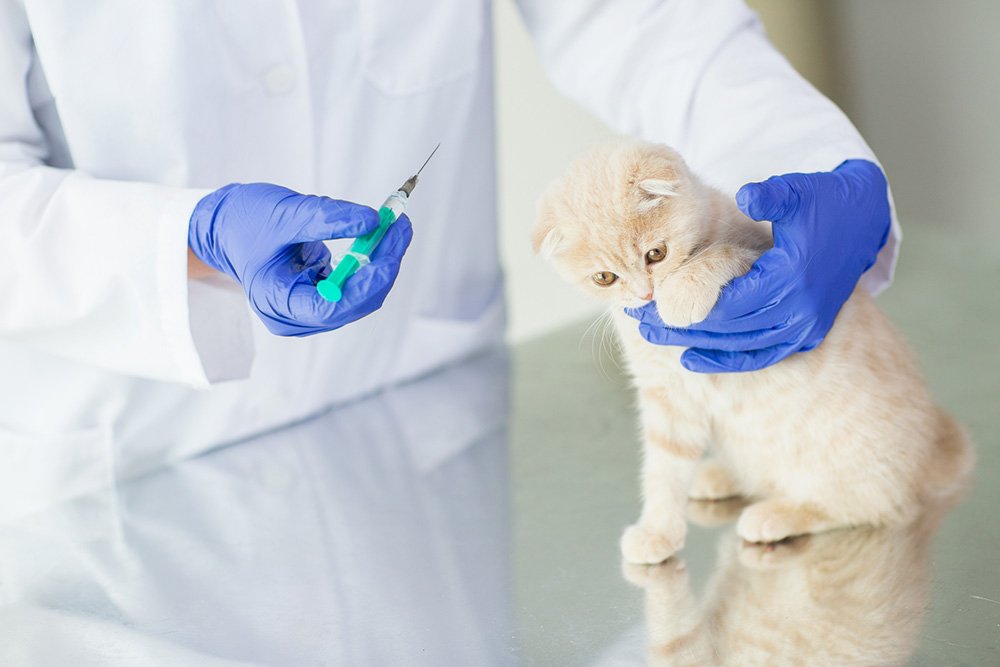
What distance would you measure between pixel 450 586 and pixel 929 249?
1493 mm

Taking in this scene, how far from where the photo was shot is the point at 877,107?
326 centimetres

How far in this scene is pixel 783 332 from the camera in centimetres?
120

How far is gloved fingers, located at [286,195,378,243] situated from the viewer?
109cm

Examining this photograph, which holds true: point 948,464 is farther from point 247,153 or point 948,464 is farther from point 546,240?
point 247,153

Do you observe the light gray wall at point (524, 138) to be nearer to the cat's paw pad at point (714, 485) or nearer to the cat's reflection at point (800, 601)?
the cat's paw pad at point (714, 485)

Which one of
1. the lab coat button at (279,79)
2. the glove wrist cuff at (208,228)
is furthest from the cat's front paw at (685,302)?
the lab coat button at (279,79)

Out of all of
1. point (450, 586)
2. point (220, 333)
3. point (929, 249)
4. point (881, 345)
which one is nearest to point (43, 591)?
point (220, 333)

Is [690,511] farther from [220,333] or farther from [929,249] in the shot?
[929,249]

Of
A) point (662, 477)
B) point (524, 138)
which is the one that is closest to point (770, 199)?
point (662, 477)

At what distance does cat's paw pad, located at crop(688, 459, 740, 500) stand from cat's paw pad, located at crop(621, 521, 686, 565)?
0.17 m

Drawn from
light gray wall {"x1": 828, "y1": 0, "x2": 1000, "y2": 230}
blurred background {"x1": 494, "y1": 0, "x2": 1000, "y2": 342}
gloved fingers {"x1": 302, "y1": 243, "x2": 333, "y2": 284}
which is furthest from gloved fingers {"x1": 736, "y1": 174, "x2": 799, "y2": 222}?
light gray wall {"x1": 828, "y1": 0, "x2": 1000, "y2": 230}

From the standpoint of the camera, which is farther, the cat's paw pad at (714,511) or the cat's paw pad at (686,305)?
the cat's paw pad at (714,511)

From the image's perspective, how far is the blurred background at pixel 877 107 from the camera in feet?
9.89

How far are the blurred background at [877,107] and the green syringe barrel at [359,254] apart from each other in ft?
6.10
